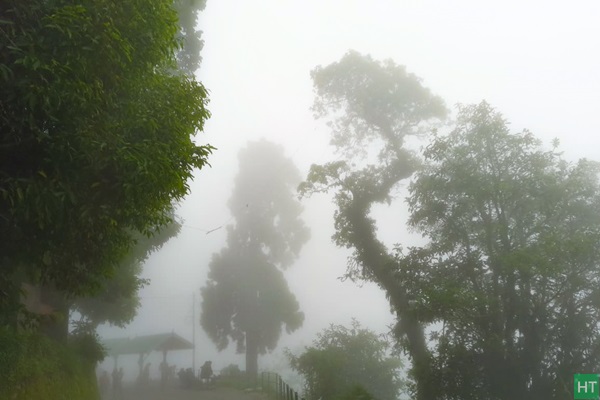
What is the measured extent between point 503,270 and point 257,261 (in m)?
26.2

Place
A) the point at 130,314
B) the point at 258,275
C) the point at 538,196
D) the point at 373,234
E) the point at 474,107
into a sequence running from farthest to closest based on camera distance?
the point at 258,275
the point at 130,314
the point at 373,234
the point at 474,107
the point at 538,196

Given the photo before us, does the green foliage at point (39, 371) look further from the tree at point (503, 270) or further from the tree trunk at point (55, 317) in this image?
the tree at point (503, 270)

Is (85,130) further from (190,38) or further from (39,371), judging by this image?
(190,38)

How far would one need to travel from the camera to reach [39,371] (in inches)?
462

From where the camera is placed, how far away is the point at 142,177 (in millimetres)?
6742

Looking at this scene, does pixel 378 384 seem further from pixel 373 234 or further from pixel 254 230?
pixel 254 230

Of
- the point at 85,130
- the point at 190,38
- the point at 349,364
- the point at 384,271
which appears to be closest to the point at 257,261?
the point at 349,364

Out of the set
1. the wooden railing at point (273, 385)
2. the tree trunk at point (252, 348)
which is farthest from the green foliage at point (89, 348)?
the tree trunk at point (252, 348)

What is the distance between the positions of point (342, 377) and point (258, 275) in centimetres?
1732

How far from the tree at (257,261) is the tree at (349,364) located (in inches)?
407

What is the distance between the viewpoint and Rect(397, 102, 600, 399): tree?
57.4 feet

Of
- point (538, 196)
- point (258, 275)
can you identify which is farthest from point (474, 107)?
point (258, 275)

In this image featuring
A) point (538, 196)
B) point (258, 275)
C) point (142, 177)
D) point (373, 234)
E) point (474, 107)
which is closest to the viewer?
point (142, 177)

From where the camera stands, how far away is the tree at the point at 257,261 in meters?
39.5
